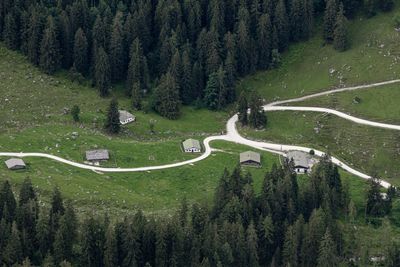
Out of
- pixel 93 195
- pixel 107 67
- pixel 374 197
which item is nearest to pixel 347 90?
pixel 374 197

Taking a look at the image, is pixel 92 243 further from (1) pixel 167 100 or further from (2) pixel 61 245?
(1) pixel 167 100

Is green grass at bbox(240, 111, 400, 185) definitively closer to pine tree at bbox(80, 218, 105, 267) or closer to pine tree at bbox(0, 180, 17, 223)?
pine tree at bbox(80, 218, 105, 267)

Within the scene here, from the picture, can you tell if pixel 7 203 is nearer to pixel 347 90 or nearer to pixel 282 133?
pixel 282 133

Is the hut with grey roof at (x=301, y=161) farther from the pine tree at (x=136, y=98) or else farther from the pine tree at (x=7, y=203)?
the pine tree at (x=7, y=203)

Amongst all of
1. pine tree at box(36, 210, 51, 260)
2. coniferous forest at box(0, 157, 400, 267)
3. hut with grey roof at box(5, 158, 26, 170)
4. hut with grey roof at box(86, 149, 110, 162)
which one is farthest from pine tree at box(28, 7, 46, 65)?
pine tree at box(36, 210, 51, 260)

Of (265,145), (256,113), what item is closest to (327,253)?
(265,145)

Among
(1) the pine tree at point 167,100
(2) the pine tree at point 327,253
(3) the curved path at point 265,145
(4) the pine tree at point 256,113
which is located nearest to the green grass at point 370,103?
(3) the curved path at point 265,145
